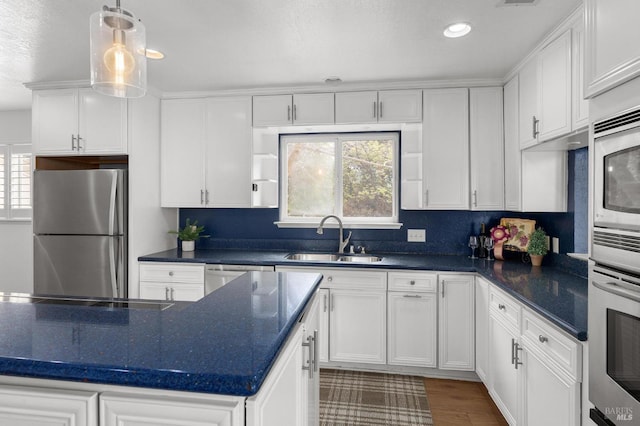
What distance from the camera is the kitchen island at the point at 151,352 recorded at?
0.82 m

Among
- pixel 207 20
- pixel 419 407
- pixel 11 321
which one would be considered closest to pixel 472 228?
pixel 419 407

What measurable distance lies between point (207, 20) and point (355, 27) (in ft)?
2.80

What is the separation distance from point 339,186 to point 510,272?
1.72 meters

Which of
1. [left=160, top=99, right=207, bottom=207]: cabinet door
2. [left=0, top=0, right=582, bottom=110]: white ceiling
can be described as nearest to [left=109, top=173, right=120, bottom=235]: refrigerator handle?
[left=160, top=99, right=207, bottom=207]: cabinet door

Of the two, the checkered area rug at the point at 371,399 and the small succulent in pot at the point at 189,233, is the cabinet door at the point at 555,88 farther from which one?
the small succulent in pot at the point at 189,233

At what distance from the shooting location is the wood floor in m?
2.32

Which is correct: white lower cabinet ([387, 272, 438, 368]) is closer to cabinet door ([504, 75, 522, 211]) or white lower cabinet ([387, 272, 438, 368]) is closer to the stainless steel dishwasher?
cabinet door ([504, 75, 522, 211])

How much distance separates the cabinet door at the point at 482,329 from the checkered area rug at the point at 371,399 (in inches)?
17.6

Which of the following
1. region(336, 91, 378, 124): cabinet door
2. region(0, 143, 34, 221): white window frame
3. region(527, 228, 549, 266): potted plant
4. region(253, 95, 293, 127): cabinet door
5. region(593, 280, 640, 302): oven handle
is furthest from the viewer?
region(0, 143, 34, 221): white window frame

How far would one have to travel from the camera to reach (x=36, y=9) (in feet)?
6.46

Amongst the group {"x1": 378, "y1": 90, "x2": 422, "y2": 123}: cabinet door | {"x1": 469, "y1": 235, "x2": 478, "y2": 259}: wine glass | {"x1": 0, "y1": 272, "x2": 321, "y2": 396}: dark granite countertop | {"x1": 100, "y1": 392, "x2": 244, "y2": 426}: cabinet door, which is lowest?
{"x1": 100, "y1": 392, "x2": 244, "y2": 426}: cabinet door

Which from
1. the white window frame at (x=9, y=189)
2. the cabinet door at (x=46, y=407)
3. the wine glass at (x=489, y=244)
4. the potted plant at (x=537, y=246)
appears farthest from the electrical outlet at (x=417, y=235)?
the white window frame at (x=9, y=189)

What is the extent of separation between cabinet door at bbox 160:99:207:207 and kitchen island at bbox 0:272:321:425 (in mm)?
2147

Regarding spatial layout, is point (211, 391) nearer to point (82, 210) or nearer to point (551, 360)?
point (551, 360)
